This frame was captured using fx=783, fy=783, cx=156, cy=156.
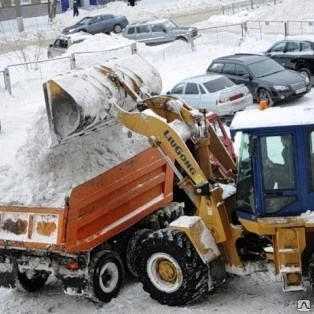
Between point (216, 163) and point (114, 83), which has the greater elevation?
point (114, 83)

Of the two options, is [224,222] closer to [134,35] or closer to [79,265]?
[79,265]

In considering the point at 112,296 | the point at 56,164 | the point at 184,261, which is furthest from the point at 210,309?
the point at 56,164

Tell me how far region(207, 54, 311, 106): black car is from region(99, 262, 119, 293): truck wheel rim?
1275 cm

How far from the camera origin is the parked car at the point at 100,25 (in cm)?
4362

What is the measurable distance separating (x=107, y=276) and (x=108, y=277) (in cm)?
3

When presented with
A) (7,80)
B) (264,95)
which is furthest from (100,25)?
(264,95)

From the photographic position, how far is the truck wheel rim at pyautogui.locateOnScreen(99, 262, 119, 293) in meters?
10.4

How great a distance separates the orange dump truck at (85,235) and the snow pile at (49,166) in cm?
21

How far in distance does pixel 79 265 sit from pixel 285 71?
14971 millimetres

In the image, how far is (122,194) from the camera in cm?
1084

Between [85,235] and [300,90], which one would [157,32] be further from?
[85,235]

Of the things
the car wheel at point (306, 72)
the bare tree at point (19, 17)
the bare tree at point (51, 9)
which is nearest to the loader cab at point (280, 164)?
the car wheel at point (306, 72)

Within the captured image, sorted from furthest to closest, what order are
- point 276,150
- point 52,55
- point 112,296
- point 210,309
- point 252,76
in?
point 52,55
point 252,76
point 112,296
point 210,309
point 276,150

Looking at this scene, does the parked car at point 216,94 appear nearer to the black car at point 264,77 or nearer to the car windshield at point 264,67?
the black car at point 264,77
